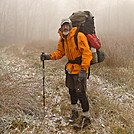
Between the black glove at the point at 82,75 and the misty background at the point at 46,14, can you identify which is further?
the misty background at the point at 46,14

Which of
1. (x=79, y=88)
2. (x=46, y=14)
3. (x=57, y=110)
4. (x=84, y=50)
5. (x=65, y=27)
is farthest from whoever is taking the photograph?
(x=46, y=14)

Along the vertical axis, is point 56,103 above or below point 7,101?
below

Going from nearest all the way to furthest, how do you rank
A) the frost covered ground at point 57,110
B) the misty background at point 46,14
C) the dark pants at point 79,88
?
the dark pants at point 79,88
the frost covered ground at point 57,110
the misty background at point 46,14

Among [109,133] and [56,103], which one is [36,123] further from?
[109,133]

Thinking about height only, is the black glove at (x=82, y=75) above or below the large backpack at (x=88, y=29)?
below

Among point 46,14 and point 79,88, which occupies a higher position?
point 46,14

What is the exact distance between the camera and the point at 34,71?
6.69 m

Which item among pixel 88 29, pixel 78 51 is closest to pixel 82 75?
pixel 78 51

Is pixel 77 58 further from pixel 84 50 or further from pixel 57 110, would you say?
pixel 57 110

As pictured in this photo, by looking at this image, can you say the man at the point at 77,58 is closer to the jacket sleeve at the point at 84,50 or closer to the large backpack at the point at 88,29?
the jacket sleeve at the point at 84,50

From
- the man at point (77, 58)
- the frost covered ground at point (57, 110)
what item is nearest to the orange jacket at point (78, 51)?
the man at point (77, 58)

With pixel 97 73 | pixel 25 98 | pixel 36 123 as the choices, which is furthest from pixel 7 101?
pixel 97 73

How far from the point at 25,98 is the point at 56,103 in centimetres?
88

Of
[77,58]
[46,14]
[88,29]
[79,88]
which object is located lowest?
[79,88]
